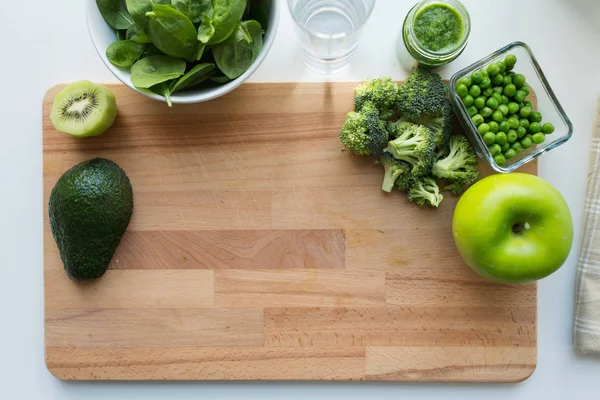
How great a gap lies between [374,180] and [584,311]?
575mm

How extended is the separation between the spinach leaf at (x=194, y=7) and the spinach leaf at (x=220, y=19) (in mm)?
16

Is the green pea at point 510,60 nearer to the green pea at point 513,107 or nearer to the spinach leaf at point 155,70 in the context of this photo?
the green pea at point 513,107

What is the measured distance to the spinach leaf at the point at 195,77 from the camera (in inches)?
41.3

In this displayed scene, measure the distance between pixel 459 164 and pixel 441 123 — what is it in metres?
0.10

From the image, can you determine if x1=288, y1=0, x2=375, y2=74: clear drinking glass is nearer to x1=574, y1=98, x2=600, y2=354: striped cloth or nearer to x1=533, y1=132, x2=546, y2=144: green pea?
x1=533, y1=132, x2=546, y2=144: green pea

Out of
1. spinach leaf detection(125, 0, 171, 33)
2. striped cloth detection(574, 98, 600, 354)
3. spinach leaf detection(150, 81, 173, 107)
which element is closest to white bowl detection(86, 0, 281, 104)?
spinach leaf detection(150, 81, 173, 107)

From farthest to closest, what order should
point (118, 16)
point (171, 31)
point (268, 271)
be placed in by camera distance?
point (268, 271)
point (118, 16)
point (171, 31)

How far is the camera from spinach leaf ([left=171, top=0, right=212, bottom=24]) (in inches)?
40.0

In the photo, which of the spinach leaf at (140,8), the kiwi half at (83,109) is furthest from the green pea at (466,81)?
the kiwi half at (83,109)

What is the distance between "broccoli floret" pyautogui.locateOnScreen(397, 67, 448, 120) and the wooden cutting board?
13cm

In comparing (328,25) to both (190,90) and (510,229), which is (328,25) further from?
(510,229)

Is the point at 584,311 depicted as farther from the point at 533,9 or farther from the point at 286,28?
the point at 286,28

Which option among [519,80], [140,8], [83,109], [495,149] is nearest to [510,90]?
[519,80]

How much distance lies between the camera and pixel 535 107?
119 cm
